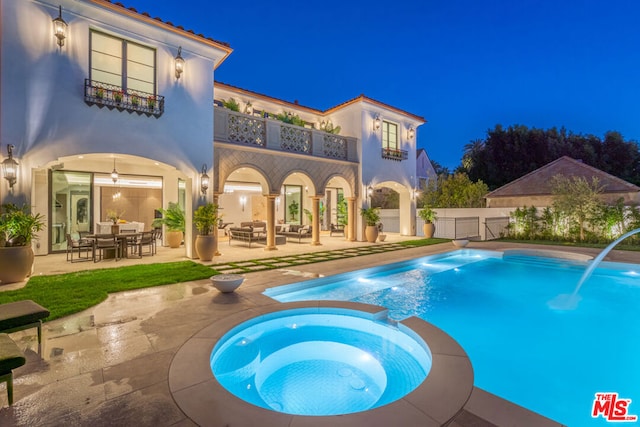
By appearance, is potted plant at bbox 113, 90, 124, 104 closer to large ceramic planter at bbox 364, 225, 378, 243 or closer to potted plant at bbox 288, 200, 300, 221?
large ceramic planter at bbox 364, 225, 378, 243

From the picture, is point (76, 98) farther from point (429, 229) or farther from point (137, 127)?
point (429, 229)

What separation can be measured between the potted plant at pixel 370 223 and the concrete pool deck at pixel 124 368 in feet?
31.2

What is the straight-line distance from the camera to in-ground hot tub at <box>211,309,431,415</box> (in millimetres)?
3352

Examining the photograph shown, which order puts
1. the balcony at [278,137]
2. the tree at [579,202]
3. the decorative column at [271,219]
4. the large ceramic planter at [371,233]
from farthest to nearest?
1. the large ceramic planter at [371,233]
2. the tree at [579,202]
3. the decorative column at [271,219]
4. the balcony at [278,137]

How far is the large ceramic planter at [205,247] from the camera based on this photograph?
32.4 ft

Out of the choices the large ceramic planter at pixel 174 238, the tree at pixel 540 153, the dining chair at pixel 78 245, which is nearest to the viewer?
the dining chair at pixel 78 245

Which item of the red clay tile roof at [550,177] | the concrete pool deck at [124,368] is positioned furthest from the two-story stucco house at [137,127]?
the red clay tile roof at [550,177]

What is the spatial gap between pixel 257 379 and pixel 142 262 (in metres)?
7.99

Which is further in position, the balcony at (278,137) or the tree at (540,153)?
the tree at (540,153)

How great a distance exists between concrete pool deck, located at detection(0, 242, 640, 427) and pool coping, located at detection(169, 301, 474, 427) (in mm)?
46

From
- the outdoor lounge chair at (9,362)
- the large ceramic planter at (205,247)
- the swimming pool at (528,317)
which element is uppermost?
the large ceramic planter at (205,247)

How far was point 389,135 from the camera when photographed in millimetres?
17062

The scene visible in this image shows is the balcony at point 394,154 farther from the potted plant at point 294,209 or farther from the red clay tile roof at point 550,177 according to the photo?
the red clay tile roof at point 550,177

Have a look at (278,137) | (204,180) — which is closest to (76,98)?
(204,180)
